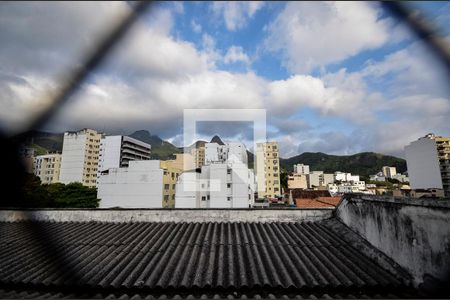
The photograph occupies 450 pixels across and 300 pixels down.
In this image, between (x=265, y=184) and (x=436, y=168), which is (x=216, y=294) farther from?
(x=265, y=184)

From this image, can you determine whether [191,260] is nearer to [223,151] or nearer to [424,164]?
[424,164]

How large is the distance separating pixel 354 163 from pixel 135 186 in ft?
318

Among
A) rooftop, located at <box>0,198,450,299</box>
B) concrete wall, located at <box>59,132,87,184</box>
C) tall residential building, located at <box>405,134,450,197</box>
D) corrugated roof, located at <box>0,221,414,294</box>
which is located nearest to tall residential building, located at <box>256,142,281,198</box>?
tall residential building, located at <box>405,134,450,197</box>

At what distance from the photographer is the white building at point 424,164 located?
90.6 feet

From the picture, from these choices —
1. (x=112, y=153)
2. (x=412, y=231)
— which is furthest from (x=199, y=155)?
(x=412, y=231)

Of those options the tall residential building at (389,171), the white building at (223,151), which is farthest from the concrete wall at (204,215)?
the tall residential building at (389,171)

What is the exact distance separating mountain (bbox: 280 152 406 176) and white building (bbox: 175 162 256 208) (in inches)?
2665

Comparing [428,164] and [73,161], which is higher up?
[73,161]

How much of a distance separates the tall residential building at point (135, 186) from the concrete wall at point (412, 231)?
27.1 metres

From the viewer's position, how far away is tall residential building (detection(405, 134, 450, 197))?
27672mm

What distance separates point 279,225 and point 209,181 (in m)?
22.8

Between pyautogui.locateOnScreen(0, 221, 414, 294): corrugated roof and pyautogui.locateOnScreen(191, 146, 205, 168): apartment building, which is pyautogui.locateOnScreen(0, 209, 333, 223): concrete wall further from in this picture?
pyautogui.locateOnScreen(191, 146, 205, 168): apartment building

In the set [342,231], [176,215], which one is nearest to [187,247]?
[176,215]

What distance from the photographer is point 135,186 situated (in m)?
29.1
